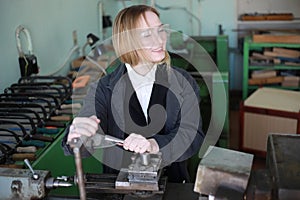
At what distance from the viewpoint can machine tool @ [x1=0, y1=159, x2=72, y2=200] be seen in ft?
3.04

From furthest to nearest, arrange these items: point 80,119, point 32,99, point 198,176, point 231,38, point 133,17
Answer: point 231,38 → point 32,99 → point 133,17 → point 80,119 → point 198,176

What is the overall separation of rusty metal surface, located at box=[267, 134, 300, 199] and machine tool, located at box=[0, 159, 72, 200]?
19.4 inches

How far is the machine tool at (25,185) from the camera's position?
925mm

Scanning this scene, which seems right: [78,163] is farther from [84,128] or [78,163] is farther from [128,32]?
[128,32]

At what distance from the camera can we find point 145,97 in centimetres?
125

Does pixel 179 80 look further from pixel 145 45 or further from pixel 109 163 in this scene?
pixel 109 163

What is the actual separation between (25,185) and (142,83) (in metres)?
0.48

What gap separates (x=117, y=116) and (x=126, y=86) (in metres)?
0.10

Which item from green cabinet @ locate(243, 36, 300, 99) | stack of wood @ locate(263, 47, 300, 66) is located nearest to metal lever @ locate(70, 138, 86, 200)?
green cabinet @ locate(243, 36, 300, 99)

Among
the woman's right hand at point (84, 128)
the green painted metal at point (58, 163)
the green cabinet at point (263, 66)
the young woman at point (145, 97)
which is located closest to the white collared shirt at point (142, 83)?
the young woman at point (145, 97)

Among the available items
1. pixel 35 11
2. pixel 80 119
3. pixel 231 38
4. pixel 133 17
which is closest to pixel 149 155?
pixel 80 119

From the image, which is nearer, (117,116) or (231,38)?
(117,116)

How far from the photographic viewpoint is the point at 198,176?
0.76 m

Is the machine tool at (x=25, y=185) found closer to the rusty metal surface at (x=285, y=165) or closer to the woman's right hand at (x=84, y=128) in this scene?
the woman's right hand at (x=84, y=128)
